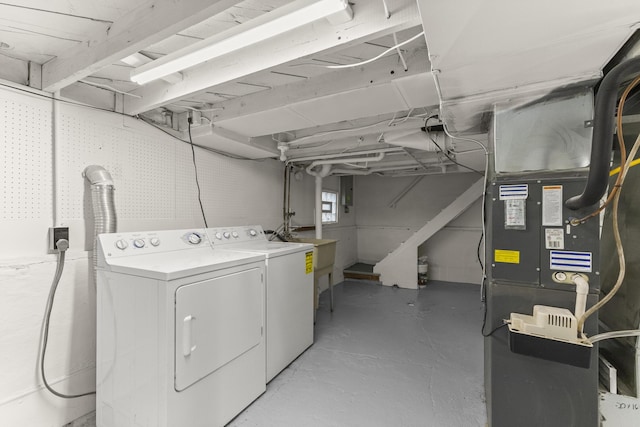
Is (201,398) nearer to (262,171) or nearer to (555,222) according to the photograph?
(555,222)

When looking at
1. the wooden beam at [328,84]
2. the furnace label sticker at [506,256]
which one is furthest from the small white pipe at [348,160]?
the furnace label sticker at [506,256]

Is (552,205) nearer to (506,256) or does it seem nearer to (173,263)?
(506,256)

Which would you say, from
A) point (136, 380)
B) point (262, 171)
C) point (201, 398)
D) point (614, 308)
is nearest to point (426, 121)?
point (614, 308)

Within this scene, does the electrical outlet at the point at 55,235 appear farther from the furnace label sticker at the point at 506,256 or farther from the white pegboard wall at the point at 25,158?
the furnace label sticker at the point at 506,256

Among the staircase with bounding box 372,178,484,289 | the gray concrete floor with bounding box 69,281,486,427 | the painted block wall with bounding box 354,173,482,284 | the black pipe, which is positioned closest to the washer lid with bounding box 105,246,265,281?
the gray concrete floor with bounding box 69,281,486,427

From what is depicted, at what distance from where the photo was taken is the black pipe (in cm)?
100

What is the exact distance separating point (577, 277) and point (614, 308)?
500mm

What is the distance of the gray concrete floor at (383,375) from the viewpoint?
1.74 m

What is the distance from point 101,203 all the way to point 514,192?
8.06 ft

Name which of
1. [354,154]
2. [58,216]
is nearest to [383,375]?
[354,154]

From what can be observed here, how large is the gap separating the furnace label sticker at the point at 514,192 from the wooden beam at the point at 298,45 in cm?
93

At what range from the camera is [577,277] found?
49.6 inches

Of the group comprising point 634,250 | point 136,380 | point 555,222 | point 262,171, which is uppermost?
point 262,171

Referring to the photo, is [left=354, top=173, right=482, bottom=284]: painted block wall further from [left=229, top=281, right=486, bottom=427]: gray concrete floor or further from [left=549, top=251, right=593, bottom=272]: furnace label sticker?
[left=549, top=251, right=593, bottom=272]: furnace label sticker
